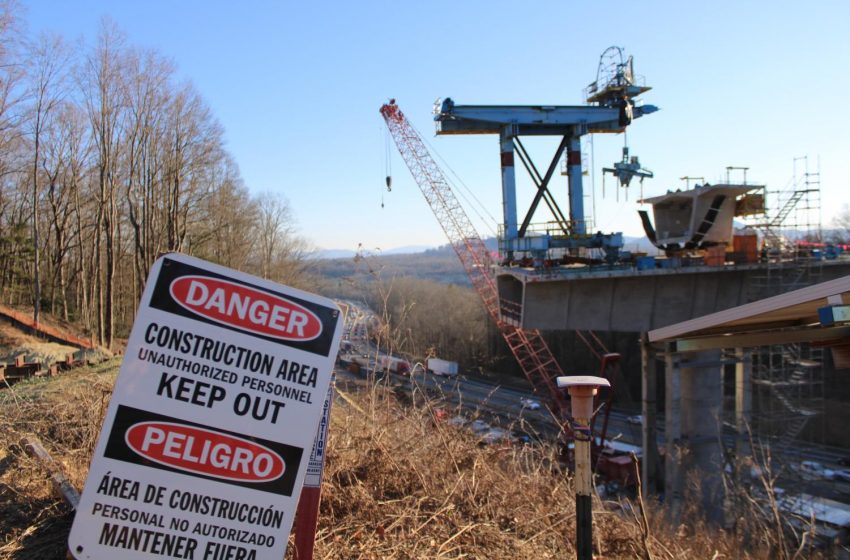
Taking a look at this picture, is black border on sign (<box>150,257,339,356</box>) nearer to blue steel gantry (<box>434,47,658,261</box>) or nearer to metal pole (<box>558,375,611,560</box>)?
metal pole (<box>558,375,611,560</box>)

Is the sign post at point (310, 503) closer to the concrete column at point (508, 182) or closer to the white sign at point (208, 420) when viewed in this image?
the white sign at point (208, 420)

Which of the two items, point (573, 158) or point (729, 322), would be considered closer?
point (729, 322)

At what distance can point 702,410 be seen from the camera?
1448 cm

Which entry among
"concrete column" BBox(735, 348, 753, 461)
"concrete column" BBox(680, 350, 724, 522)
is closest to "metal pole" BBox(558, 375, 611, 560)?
"concrete column" BBox(680, 350, 724, 522)

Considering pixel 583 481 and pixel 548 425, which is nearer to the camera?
pixel 583 481

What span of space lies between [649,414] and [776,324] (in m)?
6.49

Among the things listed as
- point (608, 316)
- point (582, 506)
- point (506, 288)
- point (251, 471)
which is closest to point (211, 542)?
point (251, 471)

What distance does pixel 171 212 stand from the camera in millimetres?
27812

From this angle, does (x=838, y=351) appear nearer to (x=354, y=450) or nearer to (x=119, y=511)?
(x=354, y=450)

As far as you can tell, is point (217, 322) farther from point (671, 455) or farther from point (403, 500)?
point (671, 455)

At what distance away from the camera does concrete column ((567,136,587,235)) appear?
20.3m

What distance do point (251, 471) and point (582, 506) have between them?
1910 millimetres

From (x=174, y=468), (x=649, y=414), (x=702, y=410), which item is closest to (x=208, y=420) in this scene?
(x=174, y=468)

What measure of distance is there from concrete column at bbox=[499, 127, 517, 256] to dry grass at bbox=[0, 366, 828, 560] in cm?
1459
